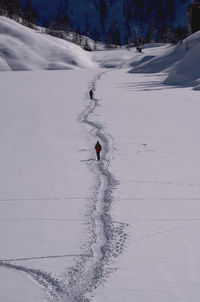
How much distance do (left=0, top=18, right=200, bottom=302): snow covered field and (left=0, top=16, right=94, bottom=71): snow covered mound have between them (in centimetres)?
4128

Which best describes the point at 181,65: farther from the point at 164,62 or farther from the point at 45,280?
the point at 45,280

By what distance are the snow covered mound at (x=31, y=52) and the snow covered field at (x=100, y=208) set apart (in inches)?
1625

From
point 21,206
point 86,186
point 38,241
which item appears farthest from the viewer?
point 86,186

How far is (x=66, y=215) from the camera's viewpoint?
9.84 meters

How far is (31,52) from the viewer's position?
217 feet

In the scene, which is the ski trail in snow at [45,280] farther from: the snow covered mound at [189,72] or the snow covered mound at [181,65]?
the snow covered mound at [189,72]

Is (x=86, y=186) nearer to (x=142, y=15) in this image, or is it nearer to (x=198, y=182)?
(x=198, y=182)

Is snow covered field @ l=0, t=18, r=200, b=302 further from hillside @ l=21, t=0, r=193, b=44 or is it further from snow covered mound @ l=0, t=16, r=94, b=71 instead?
hillside @ l=21, t=0, r=193, b=44

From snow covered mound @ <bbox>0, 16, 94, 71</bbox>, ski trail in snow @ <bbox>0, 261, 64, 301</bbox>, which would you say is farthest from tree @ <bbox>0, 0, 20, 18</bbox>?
ski trail in snow @ <bbox>0, 261, 64, 301</bbox>

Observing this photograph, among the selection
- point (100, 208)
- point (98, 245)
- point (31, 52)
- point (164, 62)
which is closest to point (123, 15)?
point (31, 52)

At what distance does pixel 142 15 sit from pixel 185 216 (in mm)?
152512

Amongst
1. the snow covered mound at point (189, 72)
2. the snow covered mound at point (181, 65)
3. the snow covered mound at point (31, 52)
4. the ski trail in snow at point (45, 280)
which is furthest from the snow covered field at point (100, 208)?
the snow covered mound at point (31, 52)

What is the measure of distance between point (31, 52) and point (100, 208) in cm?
5993

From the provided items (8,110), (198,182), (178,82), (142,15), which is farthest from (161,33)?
(198,182)
